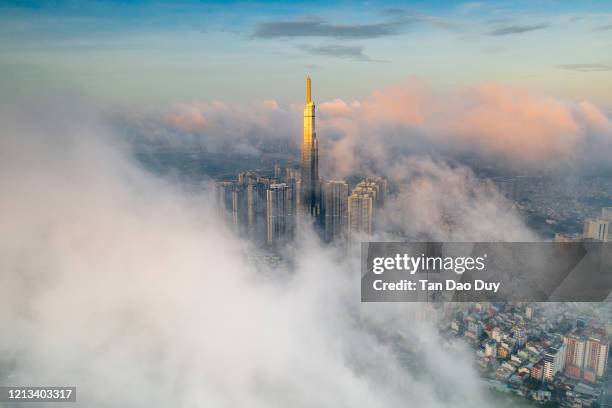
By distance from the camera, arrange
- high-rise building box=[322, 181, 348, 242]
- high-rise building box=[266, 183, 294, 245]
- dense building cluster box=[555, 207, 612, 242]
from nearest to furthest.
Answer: dense building cluster box=[555, 207, 612, 242]
high-rise building box=[322, 181, 348, 242]
high-rise building box=[266, 183, 294, 245]

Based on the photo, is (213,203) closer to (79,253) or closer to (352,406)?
(79,253)

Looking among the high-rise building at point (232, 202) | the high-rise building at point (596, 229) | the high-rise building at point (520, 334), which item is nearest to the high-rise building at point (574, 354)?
the high-rise building at point (520, 334)

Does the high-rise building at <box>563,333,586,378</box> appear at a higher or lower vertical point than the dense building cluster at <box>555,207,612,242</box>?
lower

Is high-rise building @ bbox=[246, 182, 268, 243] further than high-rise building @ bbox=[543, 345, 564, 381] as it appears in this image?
Yes

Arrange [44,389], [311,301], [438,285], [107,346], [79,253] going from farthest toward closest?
1. [438,285]
2. [311,301]
3. [79,253]
4. [107,346]
5. [44,389]

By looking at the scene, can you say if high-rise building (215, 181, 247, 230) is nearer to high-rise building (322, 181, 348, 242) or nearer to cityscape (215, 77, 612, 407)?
cityscape (215, 77, 612, 407)

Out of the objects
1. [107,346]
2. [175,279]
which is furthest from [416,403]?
[107,346]

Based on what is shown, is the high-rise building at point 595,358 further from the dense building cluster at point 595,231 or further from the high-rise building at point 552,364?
the dense building cluster at point 595,231

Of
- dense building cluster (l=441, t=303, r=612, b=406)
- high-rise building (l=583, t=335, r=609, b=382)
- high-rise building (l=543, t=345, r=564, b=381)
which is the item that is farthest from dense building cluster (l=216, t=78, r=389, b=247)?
high-rise building (l=583, t=335, r=609, b=382)
